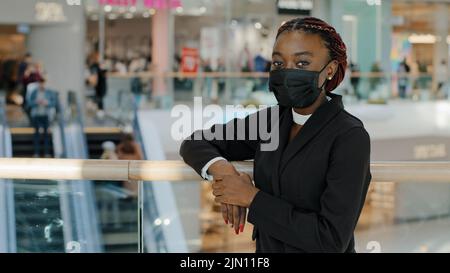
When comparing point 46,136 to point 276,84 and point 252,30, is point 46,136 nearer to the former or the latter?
point 252,30

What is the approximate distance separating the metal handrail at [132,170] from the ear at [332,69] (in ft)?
2.36

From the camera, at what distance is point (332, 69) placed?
190 cm

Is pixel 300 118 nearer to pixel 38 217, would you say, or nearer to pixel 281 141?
pixel 281 141

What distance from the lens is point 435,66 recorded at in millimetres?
20844

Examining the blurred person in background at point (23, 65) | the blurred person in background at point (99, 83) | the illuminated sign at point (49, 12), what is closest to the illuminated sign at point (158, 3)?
the illuminated sign at point (49, 12)

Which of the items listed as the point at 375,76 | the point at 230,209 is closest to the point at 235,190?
the point at 230,209

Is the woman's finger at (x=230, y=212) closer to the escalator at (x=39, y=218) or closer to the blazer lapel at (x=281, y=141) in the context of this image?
the blazer lapel at (x=281, y=141)

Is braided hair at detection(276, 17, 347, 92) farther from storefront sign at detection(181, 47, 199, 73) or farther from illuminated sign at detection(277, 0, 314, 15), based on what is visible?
illuminated sign at detection(277, 0, 314, 15)

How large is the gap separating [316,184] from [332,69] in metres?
0.30

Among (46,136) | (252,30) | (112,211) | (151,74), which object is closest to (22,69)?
(151,74)

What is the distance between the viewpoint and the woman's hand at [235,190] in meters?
1.87

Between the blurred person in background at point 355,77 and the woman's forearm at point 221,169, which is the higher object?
the woman's forearm at point 221,169

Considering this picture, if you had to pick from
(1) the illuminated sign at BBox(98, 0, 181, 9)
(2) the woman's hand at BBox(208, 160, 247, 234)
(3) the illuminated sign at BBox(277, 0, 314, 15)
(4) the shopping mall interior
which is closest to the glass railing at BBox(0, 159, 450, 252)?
(2) the woman's hand at BBox(208, 160, 247, 234)

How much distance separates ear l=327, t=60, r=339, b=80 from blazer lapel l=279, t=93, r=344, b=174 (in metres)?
0.07
